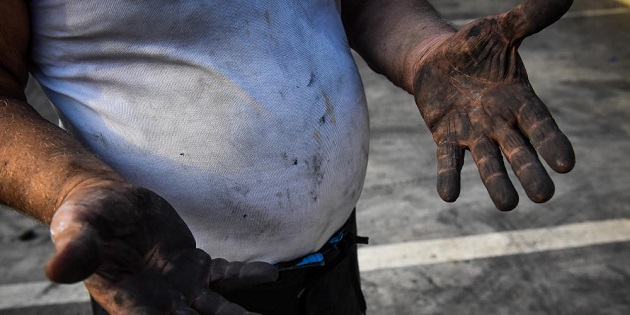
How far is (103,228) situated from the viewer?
109 centimetres

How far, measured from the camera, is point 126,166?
4.86 feet

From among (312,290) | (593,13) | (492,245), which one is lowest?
(593,13)

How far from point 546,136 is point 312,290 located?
0.61 m

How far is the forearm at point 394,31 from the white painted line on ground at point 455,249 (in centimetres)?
192

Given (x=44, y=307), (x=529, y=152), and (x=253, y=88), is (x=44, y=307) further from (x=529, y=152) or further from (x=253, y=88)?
(x=529, y=152)

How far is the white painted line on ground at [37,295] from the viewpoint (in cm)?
357

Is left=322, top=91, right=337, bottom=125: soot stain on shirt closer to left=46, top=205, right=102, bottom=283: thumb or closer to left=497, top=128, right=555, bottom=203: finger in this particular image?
left=497, top=128, right=555, bottom=203: finger

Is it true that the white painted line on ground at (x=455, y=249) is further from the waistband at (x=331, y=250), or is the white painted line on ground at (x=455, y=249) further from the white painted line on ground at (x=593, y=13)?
the white painted line on ground at (x=593, y=13)

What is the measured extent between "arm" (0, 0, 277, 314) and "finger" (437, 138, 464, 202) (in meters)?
0.38

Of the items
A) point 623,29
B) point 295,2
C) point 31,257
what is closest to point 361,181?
point 295,2

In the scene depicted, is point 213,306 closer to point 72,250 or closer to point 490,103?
point 72,250

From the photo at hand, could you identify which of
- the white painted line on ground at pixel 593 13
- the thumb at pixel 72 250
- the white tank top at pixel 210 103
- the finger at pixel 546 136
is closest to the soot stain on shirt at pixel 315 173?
the white tank top at pixel 210 103

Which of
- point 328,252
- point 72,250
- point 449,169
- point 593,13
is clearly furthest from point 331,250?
point 593,13

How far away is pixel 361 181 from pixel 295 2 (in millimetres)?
430
